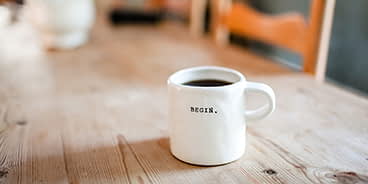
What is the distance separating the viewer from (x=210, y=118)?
1.58ft

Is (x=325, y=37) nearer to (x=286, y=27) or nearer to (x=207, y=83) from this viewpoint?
(x=286, y=27)

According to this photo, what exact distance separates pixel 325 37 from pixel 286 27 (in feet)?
0.45

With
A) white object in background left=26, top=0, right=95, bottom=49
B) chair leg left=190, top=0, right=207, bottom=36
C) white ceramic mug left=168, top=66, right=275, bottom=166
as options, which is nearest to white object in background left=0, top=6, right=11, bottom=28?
white object in background left=26, top=0, right=95, bottom=49

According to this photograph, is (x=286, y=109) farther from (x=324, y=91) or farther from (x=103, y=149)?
(x=103, y=149)

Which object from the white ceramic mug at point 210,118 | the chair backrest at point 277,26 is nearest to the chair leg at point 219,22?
the chair backrest at point 277,26

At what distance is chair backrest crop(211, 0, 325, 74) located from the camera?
87 cm

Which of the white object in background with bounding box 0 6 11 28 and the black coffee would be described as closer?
the black coffee

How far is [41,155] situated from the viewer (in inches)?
21.4

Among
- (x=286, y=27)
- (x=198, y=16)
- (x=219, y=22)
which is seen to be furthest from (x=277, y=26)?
(x=198, y=16)

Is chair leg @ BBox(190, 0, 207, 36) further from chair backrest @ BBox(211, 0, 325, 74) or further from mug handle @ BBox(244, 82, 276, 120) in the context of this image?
mug handle @ BBox(244, 82, 276, 120)

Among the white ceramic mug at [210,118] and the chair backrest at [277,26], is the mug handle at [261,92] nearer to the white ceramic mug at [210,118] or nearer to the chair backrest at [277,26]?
the white ceramic mug at [210,118]

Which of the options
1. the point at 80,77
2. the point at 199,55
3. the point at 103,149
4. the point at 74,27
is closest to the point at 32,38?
the point at 74,27

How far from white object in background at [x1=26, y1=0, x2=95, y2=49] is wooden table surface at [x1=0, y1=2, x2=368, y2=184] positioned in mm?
59

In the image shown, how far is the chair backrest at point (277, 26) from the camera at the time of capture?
2.84ft
